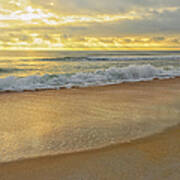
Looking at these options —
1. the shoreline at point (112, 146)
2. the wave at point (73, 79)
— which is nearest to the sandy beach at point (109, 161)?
the shoreline at point (112, 146)

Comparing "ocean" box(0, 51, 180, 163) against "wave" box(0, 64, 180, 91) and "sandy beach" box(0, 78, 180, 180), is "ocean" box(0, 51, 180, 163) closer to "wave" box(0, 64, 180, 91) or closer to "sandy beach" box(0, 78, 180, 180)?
"sandy beach" box(0, 78, 180, 180)

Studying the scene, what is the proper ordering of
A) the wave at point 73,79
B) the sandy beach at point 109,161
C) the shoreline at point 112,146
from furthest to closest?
the wave at point 73,79
the shoreline at point 112,146
the sandy beach at point 109,161

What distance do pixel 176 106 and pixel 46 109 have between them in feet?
9.42

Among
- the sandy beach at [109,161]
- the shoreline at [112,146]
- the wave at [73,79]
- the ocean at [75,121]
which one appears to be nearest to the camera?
the sandy beach at [109,161]

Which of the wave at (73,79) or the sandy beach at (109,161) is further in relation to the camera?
the wave at (73,79)

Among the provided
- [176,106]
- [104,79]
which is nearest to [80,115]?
[176,106]

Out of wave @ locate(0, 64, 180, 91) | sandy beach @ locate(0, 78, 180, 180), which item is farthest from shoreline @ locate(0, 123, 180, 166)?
wave @ locate(0, 64, 180, 91)

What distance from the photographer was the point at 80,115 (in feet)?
14.1

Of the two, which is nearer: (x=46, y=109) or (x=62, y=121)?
(x=62, y=121)

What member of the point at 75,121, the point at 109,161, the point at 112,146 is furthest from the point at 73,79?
the point at 109,161

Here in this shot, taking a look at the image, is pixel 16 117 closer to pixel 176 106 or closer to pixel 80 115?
pixel 80 115

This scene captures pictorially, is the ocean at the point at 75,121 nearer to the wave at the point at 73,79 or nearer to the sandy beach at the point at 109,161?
the sandy beach at the point at 109,161

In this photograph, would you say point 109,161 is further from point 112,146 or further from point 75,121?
point 75,121

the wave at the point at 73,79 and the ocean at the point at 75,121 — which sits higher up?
the wave at the point at 73,79
